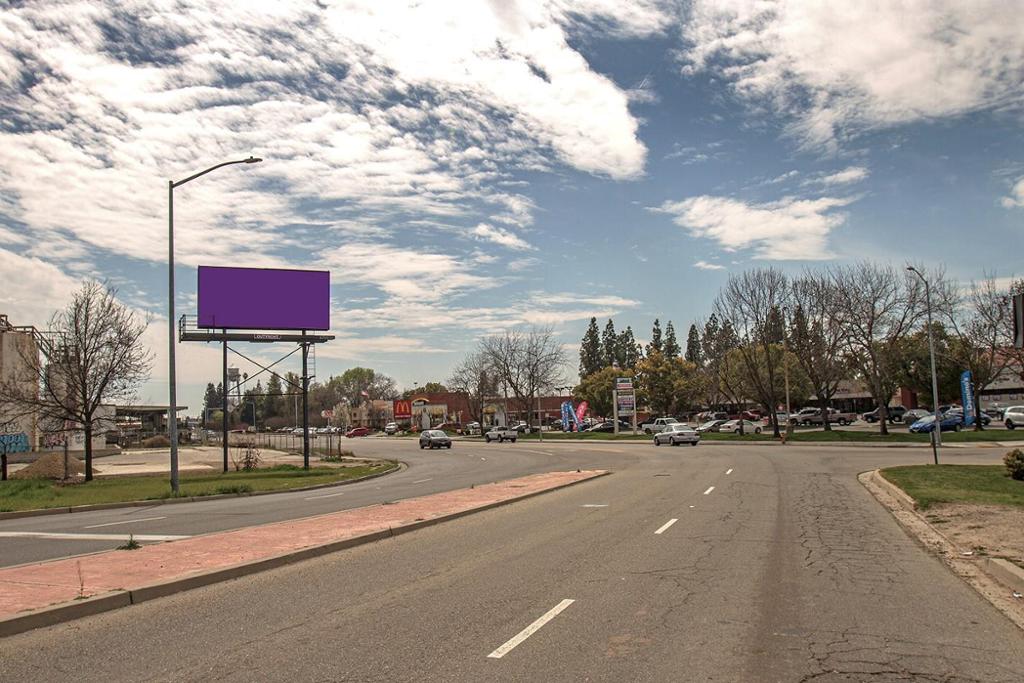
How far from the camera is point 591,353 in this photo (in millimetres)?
144875

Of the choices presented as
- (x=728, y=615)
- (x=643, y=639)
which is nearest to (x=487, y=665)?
(x=643, y=639)

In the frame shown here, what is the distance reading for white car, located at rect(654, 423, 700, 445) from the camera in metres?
53.1

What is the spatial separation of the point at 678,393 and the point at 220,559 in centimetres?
9221

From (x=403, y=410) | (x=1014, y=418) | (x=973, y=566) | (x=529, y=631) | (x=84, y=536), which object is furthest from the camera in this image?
(x=403, y=410)

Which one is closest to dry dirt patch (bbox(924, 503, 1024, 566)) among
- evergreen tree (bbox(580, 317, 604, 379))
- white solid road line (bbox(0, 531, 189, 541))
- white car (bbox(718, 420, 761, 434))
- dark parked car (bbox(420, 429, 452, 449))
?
white solid road line (bbox(0, 531, 189, 541))

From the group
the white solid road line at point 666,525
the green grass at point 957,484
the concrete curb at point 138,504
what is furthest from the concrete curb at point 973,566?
the concrete curb at point 138,504

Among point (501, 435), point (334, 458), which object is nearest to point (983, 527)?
point (334, 458)

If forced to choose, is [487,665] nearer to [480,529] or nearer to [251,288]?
[480,529]

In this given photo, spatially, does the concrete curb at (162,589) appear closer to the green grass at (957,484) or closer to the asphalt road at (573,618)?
the asphalt road at (573,618)

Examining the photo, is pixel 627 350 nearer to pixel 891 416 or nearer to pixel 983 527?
pixel 891 416

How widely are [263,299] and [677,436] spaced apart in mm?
28356

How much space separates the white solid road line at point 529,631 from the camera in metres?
6.37

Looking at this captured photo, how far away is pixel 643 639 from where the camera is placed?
674 centimetres

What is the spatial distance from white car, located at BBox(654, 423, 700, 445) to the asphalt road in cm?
4014
